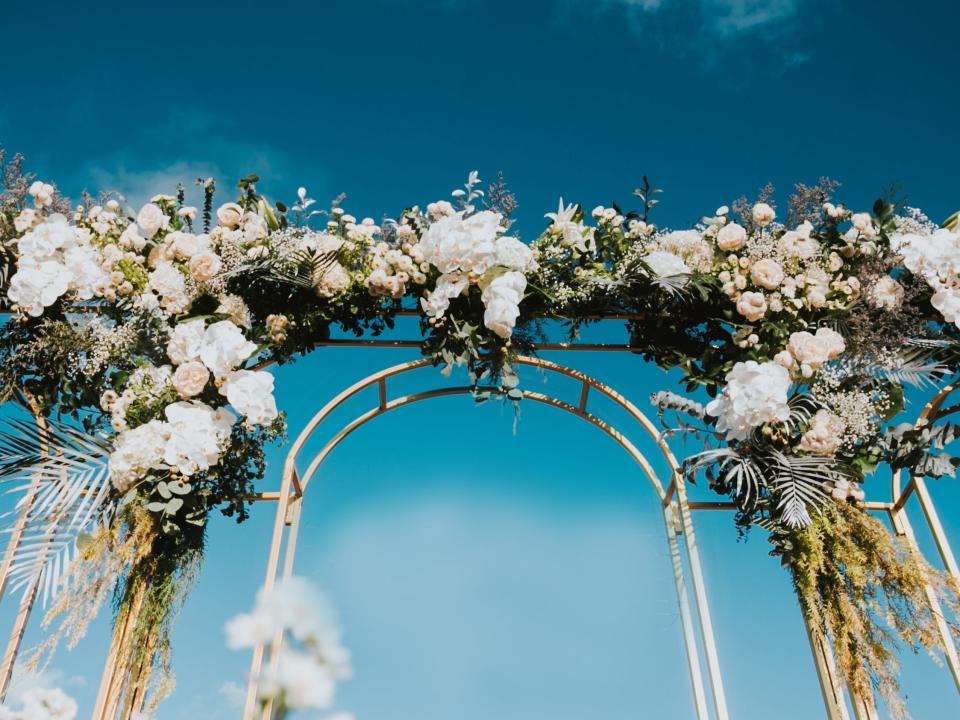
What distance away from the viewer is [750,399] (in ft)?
10.3

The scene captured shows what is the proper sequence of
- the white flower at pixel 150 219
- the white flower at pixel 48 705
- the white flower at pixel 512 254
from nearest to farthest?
1. the white flower at pixel 48 705
2. the white flower at pixel 512 254
3. the white flower at pixel 150 219

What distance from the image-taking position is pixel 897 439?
3.24m

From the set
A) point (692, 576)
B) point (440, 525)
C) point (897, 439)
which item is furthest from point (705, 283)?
point (440, 525)

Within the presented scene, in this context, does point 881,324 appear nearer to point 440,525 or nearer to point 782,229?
point 782,229

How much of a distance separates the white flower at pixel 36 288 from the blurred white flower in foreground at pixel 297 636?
10.0 feet

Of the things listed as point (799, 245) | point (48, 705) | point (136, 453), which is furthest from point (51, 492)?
point (799, 245)

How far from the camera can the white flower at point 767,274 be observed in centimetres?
345

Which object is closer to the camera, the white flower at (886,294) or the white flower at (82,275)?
the white flower at (886,294)

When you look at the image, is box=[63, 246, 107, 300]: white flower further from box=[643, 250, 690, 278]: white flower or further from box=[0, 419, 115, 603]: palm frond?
box=[643, 250, 690, 278]: white flower

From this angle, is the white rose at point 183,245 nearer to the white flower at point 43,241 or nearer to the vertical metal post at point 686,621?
the white flower at point 43,241

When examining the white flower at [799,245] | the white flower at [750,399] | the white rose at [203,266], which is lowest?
the white flower at [750,399]

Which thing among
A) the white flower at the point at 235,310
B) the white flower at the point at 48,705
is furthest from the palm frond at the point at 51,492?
the white flower at the point at 48,705

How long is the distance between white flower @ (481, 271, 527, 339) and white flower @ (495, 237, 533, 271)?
0.35ft

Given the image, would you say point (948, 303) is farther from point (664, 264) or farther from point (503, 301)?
point (503, 301)
